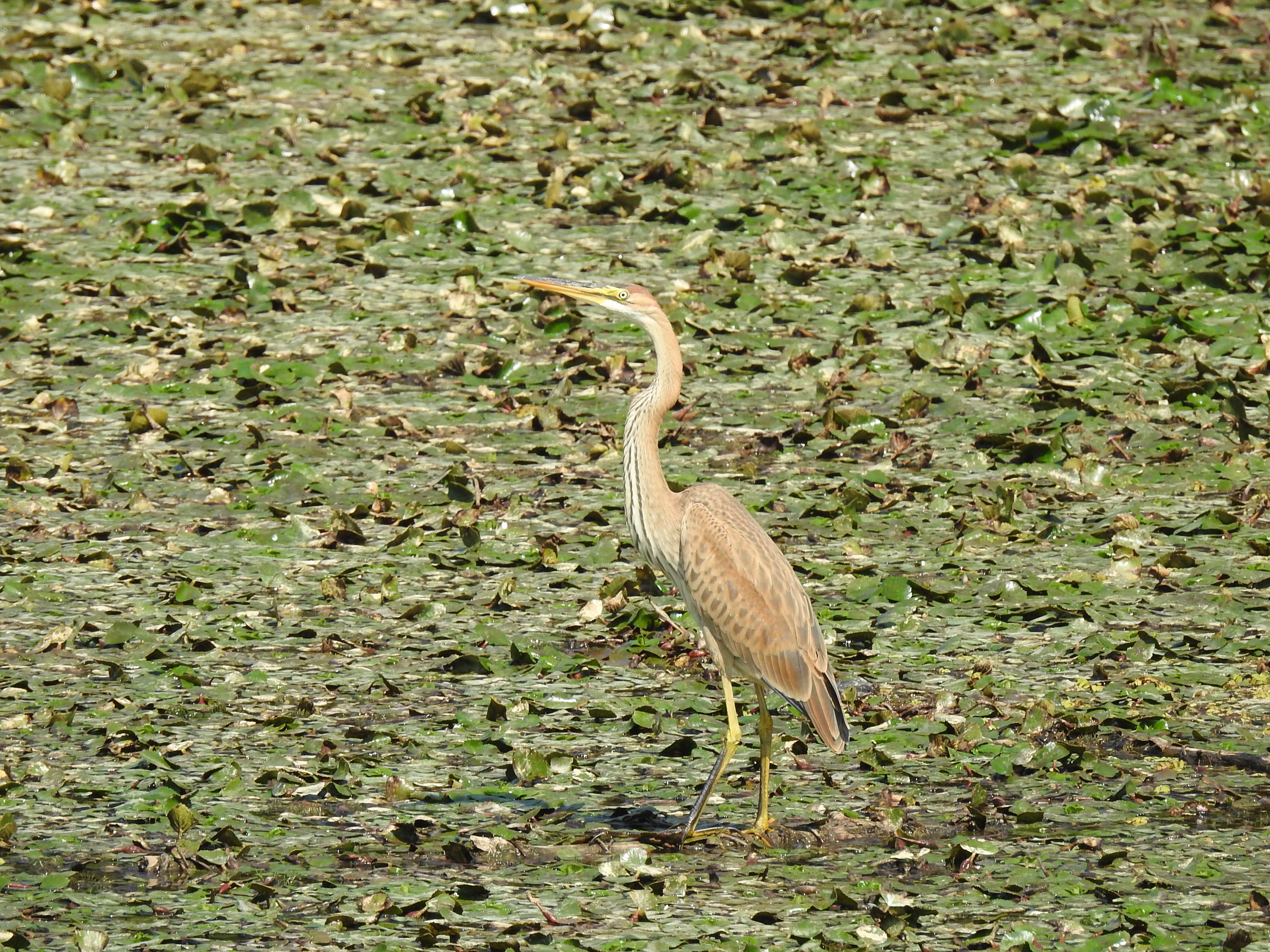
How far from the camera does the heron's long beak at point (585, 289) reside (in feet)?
20.4

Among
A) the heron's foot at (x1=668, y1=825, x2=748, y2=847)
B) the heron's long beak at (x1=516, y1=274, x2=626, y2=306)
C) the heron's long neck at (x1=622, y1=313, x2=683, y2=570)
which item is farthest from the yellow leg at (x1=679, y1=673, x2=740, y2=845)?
the heron's long beak at (x1=516, y1=274, x2=626, y2=306)

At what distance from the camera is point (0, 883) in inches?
202

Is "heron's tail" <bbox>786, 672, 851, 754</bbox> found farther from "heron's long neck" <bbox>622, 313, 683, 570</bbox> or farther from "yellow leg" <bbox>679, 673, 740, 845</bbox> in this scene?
"heron's long neck" <bbox>622, 313, 683, 570</bbox>

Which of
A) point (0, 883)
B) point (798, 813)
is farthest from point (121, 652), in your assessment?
point (798, 813)

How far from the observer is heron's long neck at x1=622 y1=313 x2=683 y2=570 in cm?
601

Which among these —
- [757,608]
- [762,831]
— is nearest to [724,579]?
[757,608]

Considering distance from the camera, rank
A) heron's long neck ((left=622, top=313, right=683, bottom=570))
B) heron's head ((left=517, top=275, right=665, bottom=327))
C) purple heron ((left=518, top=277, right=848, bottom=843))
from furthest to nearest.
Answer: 1. heron's head ((left=517, top=275, right=665, bottom=327))
2. heron's long neck ((left=622, top=313, right=683, bottom=570))
3. purple heron ((left=518, top=277, right=848, bottom=843))

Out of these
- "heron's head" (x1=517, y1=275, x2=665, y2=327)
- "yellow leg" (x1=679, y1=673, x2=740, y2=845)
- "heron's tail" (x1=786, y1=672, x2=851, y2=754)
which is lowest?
"yellow leg" (x1=679, y1=673, x2=740, y2=845)

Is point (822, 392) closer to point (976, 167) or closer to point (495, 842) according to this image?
point (976, 167)

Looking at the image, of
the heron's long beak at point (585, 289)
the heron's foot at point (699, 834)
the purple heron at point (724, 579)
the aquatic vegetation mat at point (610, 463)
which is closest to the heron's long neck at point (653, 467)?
the purple heron at point (724, 579)

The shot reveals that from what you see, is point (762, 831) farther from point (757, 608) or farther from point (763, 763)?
point (757, 608)

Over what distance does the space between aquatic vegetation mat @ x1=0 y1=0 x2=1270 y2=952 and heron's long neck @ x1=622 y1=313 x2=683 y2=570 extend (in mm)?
650

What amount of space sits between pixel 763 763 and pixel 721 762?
0.13 m

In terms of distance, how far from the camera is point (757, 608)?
5785 millimetres
